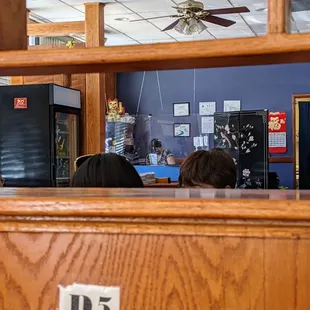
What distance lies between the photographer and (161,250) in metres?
0.63

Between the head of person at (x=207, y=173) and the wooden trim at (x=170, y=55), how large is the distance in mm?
1477

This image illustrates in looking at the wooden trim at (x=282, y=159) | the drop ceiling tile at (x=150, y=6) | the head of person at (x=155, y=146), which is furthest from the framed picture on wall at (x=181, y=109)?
the drop ceiling tile at (x=150, y=6)

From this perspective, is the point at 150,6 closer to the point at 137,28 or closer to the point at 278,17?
the point at 137,28

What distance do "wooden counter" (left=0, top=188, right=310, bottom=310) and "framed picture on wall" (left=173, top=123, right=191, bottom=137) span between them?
8.09 m

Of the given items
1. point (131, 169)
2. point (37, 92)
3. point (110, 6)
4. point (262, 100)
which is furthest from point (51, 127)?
point (262, 100)

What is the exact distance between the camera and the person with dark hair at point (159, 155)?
301 inches

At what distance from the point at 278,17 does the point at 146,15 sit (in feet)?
20.3

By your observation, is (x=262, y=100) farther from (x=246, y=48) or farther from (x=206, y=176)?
(x=246, y=48)

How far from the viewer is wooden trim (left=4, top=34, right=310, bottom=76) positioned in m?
0.69

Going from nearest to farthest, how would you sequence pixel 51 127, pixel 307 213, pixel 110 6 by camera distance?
pixel 307 213 < pixel 51 127 < pixel 110 6

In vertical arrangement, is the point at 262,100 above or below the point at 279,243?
above

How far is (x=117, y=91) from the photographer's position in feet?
31.1

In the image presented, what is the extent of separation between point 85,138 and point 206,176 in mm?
4297

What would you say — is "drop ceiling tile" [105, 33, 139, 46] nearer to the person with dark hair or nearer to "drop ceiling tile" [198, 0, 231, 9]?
the person with dark hair
